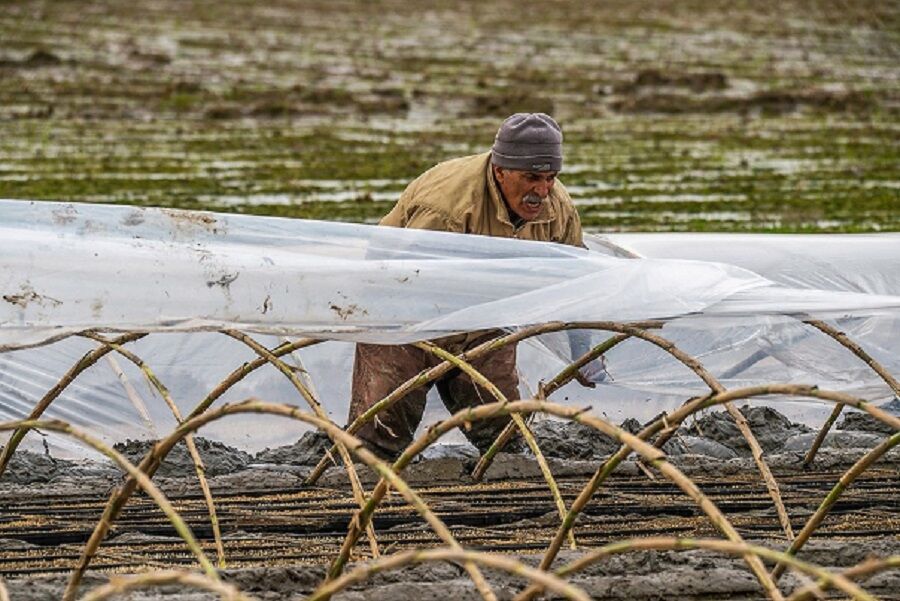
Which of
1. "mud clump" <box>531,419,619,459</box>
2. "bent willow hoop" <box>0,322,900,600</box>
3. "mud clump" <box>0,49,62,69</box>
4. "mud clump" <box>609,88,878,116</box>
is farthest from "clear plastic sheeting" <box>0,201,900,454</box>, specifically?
"mud clump" <box>0,49,62,69</box>

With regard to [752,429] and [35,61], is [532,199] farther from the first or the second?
[35,61]

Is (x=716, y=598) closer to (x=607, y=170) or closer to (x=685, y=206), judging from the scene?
(x=685, y=206)

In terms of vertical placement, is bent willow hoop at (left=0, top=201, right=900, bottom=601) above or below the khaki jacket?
below

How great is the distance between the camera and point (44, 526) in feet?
22.3

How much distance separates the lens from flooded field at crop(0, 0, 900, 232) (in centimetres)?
1472

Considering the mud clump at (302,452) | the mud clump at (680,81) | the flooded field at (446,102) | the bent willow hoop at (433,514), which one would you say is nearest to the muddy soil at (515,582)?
the bent willow hoop at (433,514)

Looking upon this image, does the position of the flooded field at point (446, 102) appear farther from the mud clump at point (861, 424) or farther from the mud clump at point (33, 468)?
the mud clump at point (33, 468)

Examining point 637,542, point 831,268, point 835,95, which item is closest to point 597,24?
point 835,95

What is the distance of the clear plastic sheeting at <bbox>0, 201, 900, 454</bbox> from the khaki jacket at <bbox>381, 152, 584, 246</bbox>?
1.02ft

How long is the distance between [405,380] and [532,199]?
0.87m

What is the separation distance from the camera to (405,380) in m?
7.09

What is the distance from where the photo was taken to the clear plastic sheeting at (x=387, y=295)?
605cm

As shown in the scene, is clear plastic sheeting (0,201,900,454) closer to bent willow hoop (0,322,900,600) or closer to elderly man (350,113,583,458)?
bent willow hoop (0,322,900,600)

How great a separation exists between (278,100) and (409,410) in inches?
506
